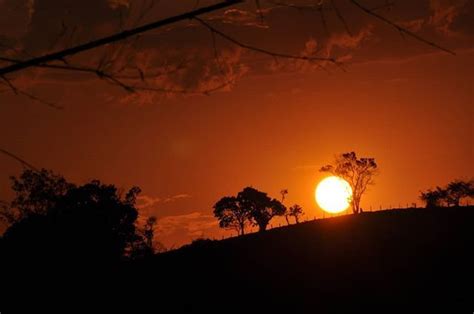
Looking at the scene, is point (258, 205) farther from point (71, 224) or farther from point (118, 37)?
point (118, 37)

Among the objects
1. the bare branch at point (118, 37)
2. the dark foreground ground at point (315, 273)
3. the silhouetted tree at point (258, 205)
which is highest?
the silhouetted tree at point (258, 205)

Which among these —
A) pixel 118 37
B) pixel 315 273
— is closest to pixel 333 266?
pixel 315 273

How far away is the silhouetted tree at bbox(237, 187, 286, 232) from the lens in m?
89.1

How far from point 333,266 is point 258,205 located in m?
44.0

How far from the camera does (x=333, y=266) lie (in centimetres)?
4594

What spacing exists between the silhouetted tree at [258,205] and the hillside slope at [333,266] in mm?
31527

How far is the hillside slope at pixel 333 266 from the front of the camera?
38.1 metres

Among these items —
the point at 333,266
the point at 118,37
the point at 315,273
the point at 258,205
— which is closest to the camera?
the point at 118,37

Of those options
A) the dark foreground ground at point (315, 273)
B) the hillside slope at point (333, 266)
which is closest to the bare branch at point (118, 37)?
the dark foreground ground at point (315, 273)

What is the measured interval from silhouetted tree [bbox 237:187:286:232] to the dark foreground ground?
1245 inches

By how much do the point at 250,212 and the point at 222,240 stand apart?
3345 centimetres

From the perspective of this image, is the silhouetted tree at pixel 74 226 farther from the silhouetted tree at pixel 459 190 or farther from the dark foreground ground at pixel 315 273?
the silhouetted tree at pixel 459 190

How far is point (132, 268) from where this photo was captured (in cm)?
4753

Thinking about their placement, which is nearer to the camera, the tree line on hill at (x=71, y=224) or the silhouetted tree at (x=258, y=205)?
the tree line on hill at (x=71, y=224)
